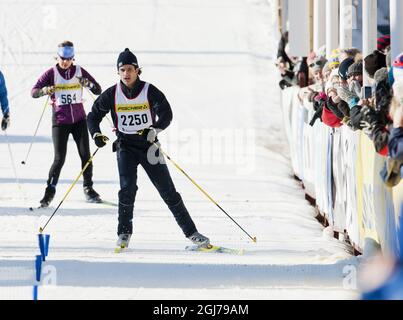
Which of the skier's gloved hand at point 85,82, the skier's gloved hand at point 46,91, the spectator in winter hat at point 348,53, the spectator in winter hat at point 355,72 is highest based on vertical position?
the skier's gloved hand at point 85,82

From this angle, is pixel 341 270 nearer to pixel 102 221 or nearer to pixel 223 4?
pixel 102 221

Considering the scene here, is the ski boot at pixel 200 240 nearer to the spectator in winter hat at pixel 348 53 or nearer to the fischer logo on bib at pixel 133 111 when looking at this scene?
the fischer logo on bib at pixel 133 111

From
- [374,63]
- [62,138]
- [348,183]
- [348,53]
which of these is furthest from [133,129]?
[62,138]

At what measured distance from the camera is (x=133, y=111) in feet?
34.8

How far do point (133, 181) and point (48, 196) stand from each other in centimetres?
335

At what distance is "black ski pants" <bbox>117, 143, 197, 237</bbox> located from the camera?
10.7m

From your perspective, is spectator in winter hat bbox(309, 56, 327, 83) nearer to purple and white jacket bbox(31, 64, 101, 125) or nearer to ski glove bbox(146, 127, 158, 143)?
purple and white jacket bbox(31, 64, 101, 125)

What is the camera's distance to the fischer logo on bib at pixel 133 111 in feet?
34.7

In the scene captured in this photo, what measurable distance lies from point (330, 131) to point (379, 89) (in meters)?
3.86

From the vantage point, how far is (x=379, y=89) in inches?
315

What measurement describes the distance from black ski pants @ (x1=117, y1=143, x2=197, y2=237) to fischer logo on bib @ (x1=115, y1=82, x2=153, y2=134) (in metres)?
0.20

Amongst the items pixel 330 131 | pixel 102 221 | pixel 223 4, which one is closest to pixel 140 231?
pixel 102 221

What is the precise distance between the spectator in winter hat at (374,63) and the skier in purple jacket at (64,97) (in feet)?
16.3

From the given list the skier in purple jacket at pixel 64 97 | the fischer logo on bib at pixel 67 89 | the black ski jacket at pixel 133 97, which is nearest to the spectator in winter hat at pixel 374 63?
the black ski jacket at pixel 133 97
